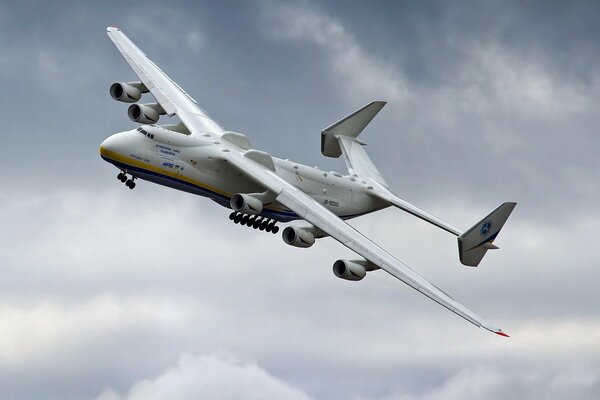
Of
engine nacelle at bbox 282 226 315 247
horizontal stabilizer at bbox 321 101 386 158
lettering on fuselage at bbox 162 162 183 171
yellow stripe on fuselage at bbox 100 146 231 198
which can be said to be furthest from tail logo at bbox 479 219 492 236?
lettering on fuselage at bbox 162 162 183 171

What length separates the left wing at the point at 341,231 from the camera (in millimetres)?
58156

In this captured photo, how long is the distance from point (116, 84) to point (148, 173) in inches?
397

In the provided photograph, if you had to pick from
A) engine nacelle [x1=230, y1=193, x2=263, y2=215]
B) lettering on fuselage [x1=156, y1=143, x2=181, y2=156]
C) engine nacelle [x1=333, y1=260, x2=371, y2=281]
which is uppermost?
lettering on fuselage [x1=156, y1=143, x2=181, y2=156]

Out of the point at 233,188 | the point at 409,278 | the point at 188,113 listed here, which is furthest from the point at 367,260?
the point at 188,113

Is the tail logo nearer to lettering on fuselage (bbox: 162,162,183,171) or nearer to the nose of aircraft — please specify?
lettering on fuselage (bbox: 162,162,183,171)

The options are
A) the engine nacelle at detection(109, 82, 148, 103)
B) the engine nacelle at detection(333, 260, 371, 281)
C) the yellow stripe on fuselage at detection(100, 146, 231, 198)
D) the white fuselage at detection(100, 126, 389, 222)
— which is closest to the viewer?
the engine nacelle at detection(333, 260, 371, 281)

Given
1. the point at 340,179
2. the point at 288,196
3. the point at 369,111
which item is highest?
the point at 369,111

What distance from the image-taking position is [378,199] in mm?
73062

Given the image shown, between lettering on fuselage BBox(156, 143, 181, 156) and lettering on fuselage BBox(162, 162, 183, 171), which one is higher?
lettering on fuselage BBox(156, 143, 181, 156)

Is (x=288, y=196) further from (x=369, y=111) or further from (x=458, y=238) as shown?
(x=369, y=111)

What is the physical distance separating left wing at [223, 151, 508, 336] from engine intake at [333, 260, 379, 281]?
853mm

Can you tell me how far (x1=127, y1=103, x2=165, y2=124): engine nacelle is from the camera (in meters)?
71.3

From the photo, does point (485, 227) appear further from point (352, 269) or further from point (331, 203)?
point (331, 203)

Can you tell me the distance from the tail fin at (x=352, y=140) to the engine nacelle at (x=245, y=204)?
40.7ft
